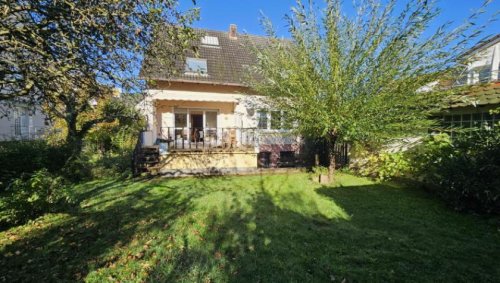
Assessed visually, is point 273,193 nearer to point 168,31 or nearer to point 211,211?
point 211,211

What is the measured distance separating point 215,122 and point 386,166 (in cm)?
1180

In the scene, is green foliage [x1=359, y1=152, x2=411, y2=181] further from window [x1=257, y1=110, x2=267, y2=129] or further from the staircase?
the staircase

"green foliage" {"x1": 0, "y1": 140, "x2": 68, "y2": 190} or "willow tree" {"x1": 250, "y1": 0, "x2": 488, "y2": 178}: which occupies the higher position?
Answer: "willow tree" {"x1": 250, "y1": 0, "x2": 488, "y2": 178}

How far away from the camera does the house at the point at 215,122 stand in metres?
13.5

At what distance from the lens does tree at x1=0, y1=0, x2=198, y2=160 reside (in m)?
4.73

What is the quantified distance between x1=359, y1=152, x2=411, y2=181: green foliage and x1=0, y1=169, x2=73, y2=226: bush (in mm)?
12547

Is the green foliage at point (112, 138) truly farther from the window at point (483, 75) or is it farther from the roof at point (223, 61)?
the window at point (483, 75)

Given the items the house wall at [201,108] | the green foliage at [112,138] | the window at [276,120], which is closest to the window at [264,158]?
the house wall at [201,108]

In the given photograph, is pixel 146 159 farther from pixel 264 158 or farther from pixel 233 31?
pixel 233 31

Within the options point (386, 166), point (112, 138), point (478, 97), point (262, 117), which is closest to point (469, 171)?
point (478, 97)

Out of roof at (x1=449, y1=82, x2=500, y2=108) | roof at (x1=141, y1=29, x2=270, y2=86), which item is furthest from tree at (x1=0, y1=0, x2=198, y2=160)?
roof at (x1=449, y1=82, x2=500, y2=108)

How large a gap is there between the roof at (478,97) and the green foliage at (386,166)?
9.71 feet

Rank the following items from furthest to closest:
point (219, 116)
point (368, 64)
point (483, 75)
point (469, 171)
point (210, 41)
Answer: point (210, 41)
point (219, 116)
point (483, 75)
point (368, 64)
point (469, 171)

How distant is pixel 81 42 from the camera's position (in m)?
5.54
